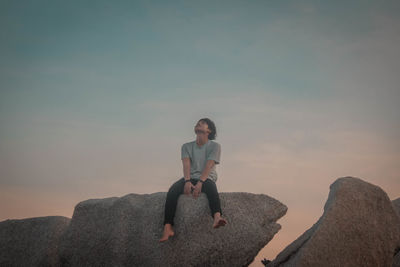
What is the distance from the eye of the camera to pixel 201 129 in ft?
31.0

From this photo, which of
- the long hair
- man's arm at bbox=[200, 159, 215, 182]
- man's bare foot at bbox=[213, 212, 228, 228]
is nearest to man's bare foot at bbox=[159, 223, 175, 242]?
man's bare foot at bbox=[213, 212, 228, 228]

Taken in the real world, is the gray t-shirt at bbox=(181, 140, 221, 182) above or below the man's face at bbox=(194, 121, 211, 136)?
below

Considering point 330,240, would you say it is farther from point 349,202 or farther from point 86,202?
point 86,202

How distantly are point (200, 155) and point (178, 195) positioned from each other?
103 centimetres

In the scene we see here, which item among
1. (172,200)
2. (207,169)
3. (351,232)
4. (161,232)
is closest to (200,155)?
(207,169)

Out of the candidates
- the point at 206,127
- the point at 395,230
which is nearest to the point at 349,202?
the point at 395,230

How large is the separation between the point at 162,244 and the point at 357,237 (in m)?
3.75

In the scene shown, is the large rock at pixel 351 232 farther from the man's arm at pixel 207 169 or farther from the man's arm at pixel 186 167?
the man's arm at pixel 186 167

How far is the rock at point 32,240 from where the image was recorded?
33.1ft

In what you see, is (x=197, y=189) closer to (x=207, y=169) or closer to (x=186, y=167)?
(x=207, y=169)

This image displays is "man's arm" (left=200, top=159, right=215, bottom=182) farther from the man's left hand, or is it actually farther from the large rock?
the large rock

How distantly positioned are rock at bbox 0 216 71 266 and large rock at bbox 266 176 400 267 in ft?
17.5

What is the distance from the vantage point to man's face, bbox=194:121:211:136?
372 inches

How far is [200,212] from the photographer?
338 inches
